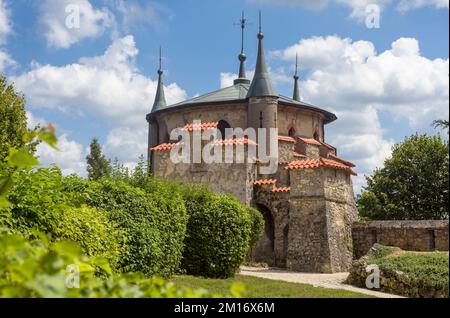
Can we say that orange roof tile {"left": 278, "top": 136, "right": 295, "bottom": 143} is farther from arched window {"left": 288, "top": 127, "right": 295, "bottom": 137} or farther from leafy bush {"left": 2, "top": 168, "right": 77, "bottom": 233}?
leafy bush {"left": 2, "top": 168, "right": 77, "bottom": 233}

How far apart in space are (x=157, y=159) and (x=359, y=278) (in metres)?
13.1

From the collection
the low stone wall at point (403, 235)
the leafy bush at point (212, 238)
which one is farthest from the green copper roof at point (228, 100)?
the leafy bush at point (212, 238)

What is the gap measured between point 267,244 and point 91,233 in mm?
16890

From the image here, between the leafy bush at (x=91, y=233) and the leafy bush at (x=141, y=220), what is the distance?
644 millimetres

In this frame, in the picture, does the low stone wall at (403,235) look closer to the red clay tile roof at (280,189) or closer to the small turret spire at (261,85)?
the red clay tile roof at (280,189)

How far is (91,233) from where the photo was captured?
1029cm

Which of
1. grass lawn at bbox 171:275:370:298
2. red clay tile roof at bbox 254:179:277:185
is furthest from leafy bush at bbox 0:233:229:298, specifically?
red clay tile roof at bbox 254:179:277:185

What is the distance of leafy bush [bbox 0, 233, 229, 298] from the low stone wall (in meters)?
19.7

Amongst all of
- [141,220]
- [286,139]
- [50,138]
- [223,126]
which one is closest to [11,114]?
[223,126]

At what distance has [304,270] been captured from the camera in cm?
2338

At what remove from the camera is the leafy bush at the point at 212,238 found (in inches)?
709
